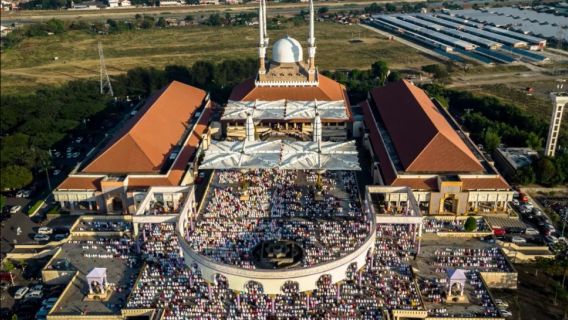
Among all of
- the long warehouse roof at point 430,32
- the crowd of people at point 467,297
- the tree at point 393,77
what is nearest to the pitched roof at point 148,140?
the crowd of people at point 467,297

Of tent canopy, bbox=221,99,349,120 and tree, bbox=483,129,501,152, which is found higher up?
tent canopy, bbox=221,99,349,120

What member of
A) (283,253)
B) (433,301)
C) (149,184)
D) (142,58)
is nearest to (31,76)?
(142,58)

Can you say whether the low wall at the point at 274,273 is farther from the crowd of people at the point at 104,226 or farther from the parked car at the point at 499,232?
the parked car at the point at 499,232

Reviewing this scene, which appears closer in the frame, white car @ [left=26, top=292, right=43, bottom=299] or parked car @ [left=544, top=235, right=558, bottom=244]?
white car @ [left=26, top=292, right=43, bottom=299]

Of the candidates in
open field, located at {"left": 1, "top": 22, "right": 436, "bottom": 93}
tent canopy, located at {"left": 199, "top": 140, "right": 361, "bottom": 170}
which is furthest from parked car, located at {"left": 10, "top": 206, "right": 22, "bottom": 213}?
open field, located at {"left": 1, "top": 22, "right": 436, "bottom": 93}

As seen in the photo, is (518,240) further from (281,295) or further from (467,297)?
(281,295)

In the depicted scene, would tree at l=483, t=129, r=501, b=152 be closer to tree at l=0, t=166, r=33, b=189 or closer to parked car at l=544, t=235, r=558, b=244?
parked car at l=544, t=235, r=558, b=244

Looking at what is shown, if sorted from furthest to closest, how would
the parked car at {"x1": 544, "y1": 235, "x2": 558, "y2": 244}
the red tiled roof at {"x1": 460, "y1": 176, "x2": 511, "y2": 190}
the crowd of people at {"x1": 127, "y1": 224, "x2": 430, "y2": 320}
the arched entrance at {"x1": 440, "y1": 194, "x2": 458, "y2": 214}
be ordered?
the red tiled roof at {"x1": 460, "y1": 176, "x2": 511, "y2": 190} → the arched entrance at {"x1": 440, "y1": 194, "x2": 458, "y2": 214} → the parked car at {"x1": 544, "y1": 235, "x2": 558, "y2": 244} → the crowd of people at {"x1": 127, "y1": 224, "x2": 430, "y2": 320}
